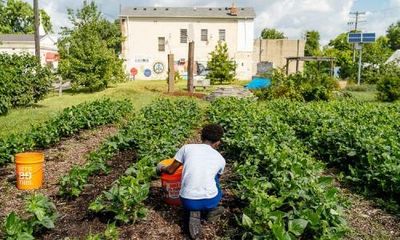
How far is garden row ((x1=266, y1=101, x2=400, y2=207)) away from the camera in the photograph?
5.75m

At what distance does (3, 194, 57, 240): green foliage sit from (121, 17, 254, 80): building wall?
39.2 m

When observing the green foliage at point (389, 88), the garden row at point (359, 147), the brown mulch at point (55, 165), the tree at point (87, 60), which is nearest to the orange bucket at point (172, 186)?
the brown mulch at point (55, 165)

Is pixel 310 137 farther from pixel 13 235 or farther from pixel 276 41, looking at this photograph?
pixel 276 41

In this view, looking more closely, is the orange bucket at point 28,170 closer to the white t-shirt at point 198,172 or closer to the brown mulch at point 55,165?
the brown mulch at point 55,165

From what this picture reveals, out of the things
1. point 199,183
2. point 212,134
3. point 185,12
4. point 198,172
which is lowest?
point 199,183

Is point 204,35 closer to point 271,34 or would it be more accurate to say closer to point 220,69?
point 220,69

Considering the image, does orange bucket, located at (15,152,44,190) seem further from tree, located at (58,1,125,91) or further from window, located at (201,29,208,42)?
window, located at (201,29,208,42)

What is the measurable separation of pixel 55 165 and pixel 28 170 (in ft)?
4.51

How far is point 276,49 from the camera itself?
49375 mm

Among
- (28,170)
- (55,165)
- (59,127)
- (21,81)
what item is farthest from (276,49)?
(28,170)

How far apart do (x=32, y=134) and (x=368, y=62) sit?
34024 millimetres

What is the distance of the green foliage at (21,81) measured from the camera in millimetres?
14117

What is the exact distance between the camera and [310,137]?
8.41m

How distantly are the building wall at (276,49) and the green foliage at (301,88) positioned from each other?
30.7 m
